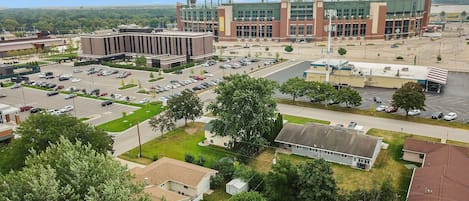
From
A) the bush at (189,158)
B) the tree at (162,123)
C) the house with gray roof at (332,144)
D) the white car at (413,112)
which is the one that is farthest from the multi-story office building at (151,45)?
the bush at (189,158)

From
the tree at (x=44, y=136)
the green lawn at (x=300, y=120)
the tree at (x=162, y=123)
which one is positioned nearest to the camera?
the tree at (x=44, y=136)

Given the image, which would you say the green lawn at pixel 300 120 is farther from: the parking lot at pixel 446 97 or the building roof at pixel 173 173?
the building roof at pixel 173 173

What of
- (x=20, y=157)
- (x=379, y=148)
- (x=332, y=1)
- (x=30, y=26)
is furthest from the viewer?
(x=30, y=26)

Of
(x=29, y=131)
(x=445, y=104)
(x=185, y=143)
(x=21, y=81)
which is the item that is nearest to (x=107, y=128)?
(x=185, y=143)

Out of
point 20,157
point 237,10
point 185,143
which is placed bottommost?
point 185,143

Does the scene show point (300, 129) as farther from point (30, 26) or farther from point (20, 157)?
point (30, 26)

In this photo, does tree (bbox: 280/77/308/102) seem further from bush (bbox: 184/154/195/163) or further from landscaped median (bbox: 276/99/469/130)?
bush (bbox: 184/154/195/163)
